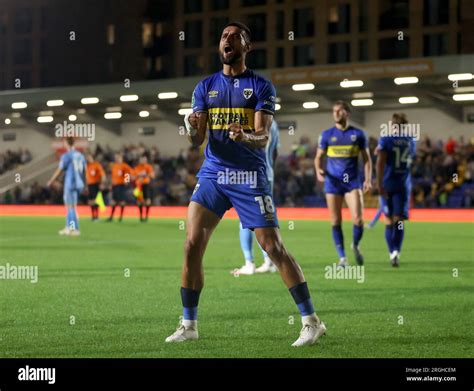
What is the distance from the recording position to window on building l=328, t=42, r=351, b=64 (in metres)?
33.2

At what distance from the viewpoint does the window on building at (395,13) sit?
2559cm

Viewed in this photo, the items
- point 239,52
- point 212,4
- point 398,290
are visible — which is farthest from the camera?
point 212,4

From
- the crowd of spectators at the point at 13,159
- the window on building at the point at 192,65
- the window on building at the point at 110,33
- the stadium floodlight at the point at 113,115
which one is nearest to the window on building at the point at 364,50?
the window on building at the point at 192,65

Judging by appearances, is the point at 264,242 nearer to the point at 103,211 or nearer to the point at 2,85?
the point at 103,211

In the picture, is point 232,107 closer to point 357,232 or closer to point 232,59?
point 232,59

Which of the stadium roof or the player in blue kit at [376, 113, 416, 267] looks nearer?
the player in blue kit at [376, 113, 416, 267]

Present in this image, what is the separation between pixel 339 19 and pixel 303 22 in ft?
6.00

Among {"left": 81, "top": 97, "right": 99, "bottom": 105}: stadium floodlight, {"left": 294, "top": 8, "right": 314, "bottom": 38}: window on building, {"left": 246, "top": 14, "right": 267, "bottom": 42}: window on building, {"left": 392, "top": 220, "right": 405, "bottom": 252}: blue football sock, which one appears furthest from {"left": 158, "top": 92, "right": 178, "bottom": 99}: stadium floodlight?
{"left": 392, "top": 220, "right": 405, "bottom": 252}: blue football sock

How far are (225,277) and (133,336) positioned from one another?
458 centimetres

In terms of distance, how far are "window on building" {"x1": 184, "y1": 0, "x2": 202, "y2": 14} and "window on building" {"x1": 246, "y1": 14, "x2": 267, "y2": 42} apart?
5.03ft

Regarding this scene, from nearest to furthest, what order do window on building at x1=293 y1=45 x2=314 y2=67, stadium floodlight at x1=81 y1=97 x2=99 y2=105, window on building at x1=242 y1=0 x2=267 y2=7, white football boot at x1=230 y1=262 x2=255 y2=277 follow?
white football boot at x1=230 y1=262 x2=255 y2=277 < window on building at x1=242 y1=0 x2=267 y2=7 < window on building at x1=293 y1=45 x2=314 y2=67 < stadium floodlight at x1=81 y1=97 x2=99 y2=105

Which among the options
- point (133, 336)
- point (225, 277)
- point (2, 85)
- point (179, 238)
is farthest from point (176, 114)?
point (133, 336)

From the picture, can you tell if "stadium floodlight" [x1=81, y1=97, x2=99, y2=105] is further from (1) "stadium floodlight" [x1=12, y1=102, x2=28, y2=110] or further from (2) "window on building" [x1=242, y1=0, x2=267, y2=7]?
(2) "window on building" [x1=242, y1=0, x2=267, y2=7]
